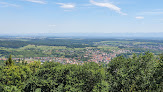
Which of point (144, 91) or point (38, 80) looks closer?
point (144, 91)

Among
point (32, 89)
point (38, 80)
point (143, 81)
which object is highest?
point (143, 81)

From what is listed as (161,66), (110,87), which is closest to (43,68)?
(110,87)

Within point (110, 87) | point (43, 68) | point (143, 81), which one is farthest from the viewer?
point (43, 68)

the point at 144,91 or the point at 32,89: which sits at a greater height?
the point at 144,91

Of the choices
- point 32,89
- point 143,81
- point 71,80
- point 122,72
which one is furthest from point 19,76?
point 143,81

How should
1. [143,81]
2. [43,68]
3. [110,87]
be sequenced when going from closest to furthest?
[143,81] < [110,87] < [43,68]

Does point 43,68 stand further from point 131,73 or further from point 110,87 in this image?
point 131,73

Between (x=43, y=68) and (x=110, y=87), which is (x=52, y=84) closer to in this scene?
(x=43, y=68)
